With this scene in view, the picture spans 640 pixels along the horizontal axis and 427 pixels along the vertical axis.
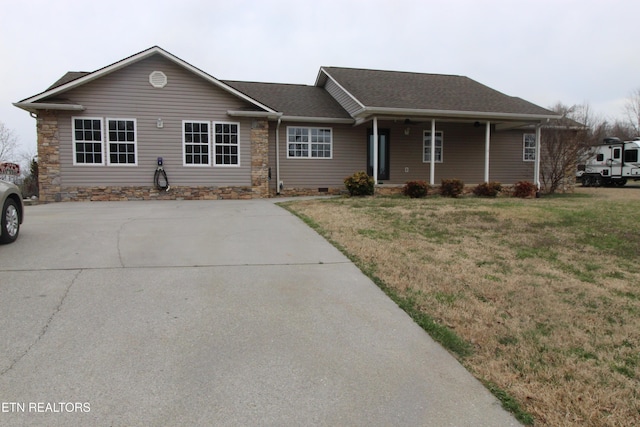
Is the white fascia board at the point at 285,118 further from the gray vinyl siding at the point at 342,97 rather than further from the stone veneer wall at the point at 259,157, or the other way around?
the gray vinyl siding at the point at 342,97

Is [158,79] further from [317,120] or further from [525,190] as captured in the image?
[525,190]

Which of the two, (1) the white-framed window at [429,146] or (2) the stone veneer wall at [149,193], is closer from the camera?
(2) the stone veneer wall at [149,193]

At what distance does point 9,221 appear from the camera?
23.2 feet

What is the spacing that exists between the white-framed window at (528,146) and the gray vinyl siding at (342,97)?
29.3 feet

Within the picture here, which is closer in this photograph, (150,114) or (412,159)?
(150,114)

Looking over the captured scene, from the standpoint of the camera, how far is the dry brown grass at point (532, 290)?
10.1 feet

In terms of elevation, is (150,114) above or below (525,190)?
above

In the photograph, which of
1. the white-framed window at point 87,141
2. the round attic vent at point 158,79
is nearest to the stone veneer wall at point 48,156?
the white-framed window at point 87,141

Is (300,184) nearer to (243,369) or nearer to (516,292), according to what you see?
(516,292)

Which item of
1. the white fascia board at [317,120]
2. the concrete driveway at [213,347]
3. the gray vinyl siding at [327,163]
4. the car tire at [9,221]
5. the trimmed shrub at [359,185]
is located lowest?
the concrete driveway at [213,347]

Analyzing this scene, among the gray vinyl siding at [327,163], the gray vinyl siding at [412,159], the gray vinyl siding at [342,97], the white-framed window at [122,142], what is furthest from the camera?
the gray vinyl siding at [412,159]

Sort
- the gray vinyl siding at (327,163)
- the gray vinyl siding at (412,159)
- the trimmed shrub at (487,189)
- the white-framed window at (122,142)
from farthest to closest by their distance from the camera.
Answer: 1. the gray vinyl siding at (412,159)
2. the gray vinyl siding at (327,163)
3. the trimmed shrub at (487,189)
4. the white-framed window at (122,142)

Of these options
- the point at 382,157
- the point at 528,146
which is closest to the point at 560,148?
the point at 528,146

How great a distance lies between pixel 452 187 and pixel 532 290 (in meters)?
11.7
